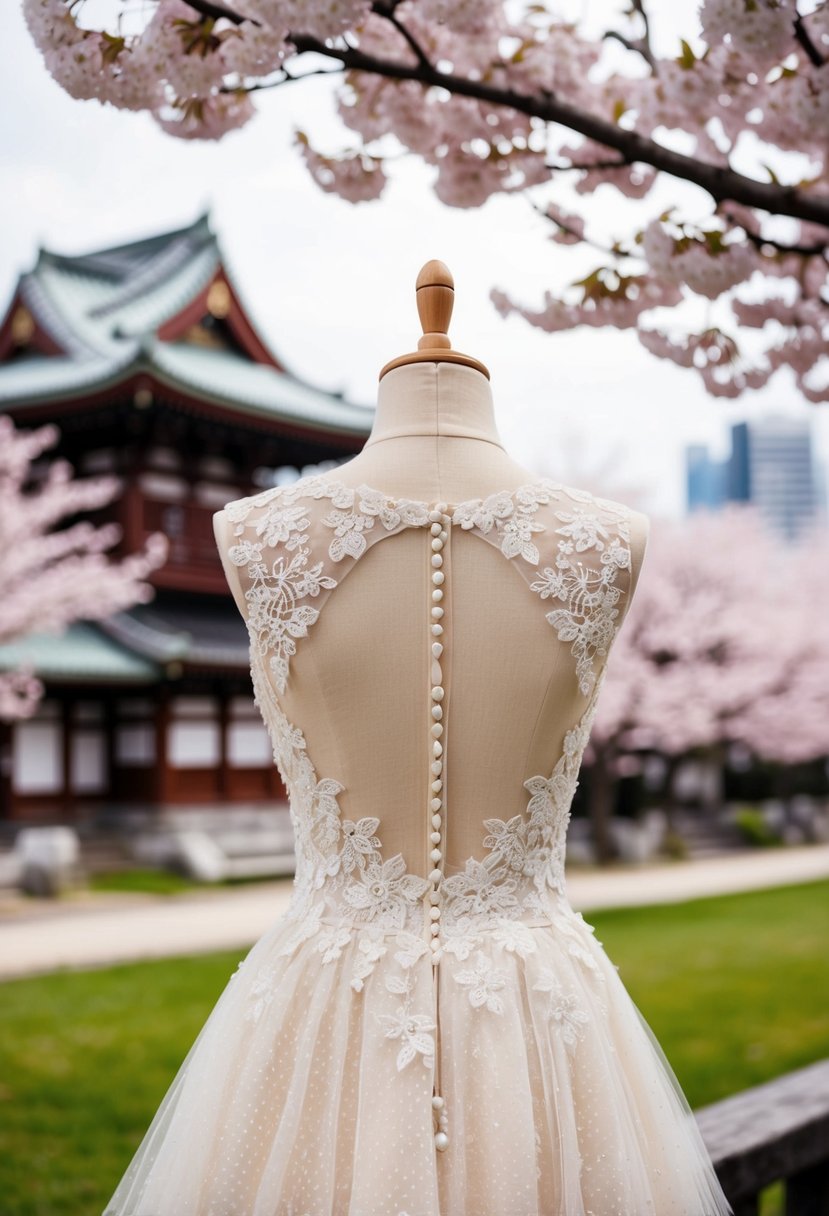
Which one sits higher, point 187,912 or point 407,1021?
point 407,1021

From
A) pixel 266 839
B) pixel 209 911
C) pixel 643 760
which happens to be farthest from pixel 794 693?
pixel 209 911

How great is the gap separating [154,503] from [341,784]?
11577 mm

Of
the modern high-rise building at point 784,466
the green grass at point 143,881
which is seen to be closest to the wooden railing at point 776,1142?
the green grass at point 143,881

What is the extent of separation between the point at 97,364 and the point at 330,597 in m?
11.7

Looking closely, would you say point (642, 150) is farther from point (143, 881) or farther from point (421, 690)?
point (143, 881)

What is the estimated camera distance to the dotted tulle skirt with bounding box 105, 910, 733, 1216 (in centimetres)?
121

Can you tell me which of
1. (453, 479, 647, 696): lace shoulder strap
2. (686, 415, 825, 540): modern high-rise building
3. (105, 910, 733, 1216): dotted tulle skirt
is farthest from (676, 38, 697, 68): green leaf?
(686, 415, 825, 540): modern high-rise building

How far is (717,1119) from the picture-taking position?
6.89ft

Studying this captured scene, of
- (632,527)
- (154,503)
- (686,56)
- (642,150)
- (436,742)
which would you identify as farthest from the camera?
(154,503)

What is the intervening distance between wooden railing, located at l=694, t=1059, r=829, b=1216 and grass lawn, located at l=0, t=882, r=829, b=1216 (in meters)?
2.06

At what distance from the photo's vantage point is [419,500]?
140cm

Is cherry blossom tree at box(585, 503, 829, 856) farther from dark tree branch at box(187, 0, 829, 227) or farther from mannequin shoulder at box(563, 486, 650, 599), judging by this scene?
mannequin shoulder at box(563, 486, 650, 599)

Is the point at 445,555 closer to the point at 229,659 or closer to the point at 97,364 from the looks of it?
the point at 229,659

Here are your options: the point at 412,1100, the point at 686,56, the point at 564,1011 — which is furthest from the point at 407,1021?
the point at 686,56
